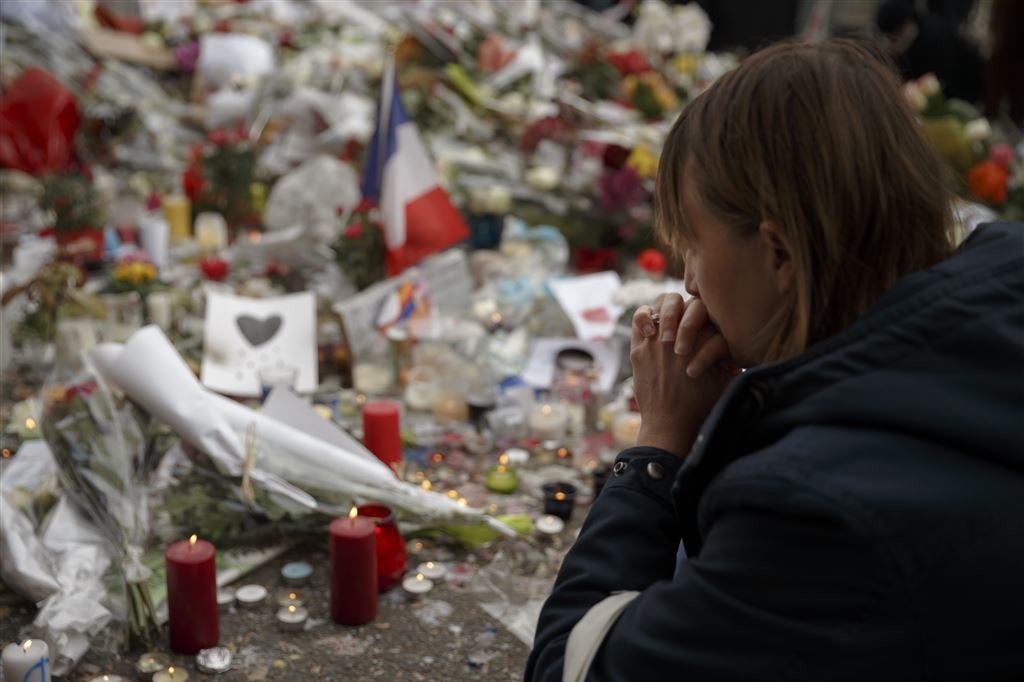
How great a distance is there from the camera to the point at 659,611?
0.93 m

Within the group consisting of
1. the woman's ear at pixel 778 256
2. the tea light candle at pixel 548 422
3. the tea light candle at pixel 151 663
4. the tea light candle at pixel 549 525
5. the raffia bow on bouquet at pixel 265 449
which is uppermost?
the woman's ear at pixel 778 256

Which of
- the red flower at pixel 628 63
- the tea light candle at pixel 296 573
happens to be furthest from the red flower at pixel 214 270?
the red flower at pixel 628 63

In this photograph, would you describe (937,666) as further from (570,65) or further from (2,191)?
(570,65)

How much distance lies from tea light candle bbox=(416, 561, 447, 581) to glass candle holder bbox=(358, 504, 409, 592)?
0.04 meters

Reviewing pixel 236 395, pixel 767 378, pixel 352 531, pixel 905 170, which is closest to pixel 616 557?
pixel 767 378

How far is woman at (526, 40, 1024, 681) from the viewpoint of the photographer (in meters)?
0.83

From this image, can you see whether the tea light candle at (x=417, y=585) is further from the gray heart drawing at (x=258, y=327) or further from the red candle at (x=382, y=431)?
the gray heart drawing at (x=258, y=327)

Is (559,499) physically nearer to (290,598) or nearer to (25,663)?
(290,598)

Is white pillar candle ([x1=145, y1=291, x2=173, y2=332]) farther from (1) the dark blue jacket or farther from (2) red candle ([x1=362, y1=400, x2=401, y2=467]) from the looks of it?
(1) the dark blue jacket

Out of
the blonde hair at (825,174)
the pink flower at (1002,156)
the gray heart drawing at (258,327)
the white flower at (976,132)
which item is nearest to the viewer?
the blonde hair at (825,174)

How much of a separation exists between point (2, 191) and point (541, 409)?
285 cm

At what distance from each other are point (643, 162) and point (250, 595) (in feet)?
8.25

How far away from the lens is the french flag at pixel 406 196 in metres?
3.03

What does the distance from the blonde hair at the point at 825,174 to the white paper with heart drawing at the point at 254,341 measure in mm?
1760
